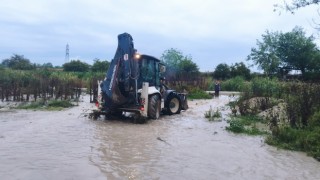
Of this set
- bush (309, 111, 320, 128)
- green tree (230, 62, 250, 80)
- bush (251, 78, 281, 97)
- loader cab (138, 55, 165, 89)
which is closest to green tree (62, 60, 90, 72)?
green tree (230, 62, 250, 80)

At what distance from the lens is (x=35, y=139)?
33.0ft

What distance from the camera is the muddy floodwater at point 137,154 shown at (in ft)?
23.3

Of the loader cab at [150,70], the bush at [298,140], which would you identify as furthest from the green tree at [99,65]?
the bush at [298,140]

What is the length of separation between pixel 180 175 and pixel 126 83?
716cm

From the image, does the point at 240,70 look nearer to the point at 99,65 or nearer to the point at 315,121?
the point at 99,65

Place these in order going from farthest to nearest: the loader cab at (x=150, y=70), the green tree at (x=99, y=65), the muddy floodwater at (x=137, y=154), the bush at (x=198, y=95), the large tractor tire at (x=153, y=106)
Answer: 1. the green tree at (x=99, y=65)
2. the bush at (x=198, y=95)
3. the loader cab at (x=150, y=70)
4. the large tractor tire at (x=153, y=106)
5. the muddy floodwater at (x=137, y=154)

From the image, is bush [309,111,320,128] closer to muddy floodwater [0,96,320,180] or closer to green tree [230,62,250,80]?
muddy floodwater [0,96,320,180]

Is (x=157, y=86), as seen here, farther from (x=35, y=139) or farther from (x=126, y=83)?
(x=35, y=139)

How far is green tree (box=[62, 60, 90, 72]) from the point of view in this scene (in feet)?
198

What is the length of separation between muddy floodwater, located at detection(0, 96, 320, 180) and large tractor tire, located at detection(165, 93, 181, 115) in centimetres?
354

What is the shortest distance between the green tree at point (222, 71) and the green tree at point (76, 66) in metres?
21.5

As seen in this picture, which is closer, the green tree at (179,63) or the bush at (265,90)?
the bush at (265,90)

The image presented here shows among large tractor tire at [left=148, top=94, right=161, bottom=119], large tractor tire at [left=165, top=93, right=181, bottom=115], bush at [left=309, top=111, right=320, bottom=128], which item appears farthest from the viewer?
large tractor tire at [left=165, top=93, right=181, bottom=115]

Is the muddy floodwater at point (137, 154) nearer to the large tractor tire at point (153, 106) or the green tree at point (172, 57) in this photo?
the large tractor tire at point (153, 106)
